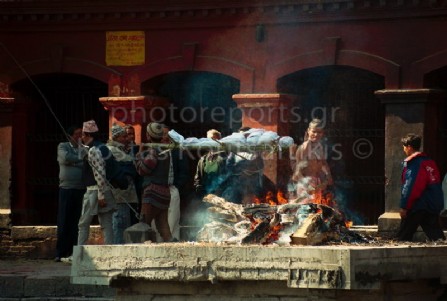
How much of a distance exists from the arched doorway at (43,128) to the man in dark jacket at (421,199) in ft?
24.5

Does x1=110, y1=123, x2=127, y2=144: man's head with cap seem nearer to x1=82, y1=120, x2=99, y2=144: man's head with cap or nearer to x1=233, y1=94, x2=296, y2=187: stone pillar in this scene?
x1=82, y1=120, x2=99, y2=144: man's head with cap

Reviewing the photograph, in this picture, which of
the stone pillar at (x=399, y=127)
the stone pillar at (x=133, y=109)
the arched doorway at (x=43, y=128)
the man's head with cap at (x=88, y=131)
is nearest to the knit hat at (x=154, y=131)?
the man's head with cap at (x=88, y=131)

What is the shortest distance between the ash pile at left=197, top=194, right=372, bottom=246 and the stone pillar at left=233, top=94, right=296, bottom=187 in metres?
5.70

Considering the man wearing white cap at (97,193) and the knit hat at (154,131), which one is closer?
the knit hat at (154,131)

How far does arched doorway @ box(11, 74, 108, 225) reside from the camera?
21953 millimetres

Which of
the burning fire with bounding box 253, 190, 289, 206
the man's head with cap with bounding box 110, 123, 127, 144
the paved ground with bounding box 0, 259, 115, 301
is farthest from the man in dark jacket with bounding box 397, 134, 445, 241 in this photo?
the man's head with cap with bounding box 110, 123, 127, 144

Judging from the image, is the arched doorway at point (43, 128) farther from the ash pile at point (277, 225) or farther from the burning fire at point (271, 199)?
the ash pile at point (277, 225)

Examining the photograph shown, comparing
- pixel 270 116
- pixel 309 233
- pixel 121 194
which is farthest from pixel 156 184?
pixel 309 233

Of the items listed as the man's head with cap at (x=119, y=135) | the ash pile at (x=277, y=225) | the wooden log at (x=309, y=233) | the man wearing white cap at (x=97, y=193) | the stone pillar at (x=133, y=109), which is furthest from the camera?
the stone pillar at (x=133, y=109)

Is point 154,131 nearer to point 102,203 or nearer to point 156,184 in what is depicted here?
point 156,184

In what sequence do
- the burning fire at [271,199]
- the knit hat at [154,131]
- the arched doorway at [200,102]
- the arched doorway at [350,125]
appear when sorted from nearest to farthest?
the burning fire at [271,199]
the knit hat at [154,131]
the arched doorway at [350,125]
the arched doorway at [200,102]

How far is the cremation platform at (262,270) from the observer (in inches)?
485

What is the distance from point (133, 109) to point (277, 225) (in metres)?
7.89

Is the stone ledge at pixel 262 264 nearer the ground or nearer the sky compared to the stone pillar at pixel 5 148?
nearer the ground
